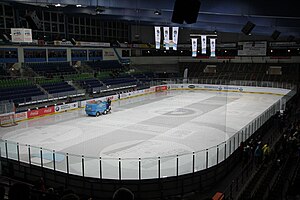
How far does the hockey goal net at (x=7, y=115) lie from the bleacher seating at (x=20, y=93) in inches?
110

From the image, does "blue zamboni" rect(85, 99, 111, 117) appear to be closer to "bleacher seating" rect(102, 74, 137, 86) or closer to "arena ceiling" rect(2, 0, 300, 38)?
"arena ceiling" rect(2, 0, 300, 38)

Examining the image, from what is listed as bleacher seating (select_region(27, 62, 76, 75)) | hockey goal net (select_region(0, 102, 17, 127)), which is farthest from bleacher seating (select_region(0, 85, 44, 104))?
bleacher seating (select_region(27, 62, 76, 75))

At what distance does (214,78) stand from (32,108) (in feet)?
91.6

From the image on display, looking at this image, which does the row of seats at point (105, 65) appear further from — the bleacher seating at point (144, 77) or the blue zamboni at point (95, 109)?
the blue zamboni at point (95, 109)

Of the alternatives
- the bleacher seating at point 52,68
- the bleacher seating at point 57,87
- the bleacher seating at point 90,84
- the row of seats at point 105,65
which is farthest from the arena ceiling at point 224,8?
the row of seats at point 105,65

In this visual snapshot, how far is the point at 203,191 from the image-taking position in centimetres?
1082

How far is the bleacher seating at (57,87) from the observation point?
2979cm

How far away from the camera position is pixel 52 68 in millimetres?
34844

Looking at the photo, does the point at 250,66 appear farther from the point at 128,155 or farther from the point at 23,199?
the point at 23,199

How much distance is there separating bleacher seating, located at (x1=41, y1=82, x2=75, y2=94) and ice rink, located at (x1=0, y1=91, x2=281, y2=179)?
4.80 meters

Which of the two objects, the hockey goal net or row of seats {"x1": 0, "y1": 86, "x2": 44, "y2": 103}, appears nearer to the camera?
the hockey goal net

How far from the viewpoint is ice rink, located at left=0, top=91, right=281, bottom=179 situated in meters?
11.2

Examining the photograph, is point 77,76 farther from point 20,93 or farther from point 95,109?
point 95,109

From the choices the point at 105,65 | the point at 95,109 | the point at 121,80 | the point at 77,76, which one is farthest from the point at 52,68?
the point at 95,109
